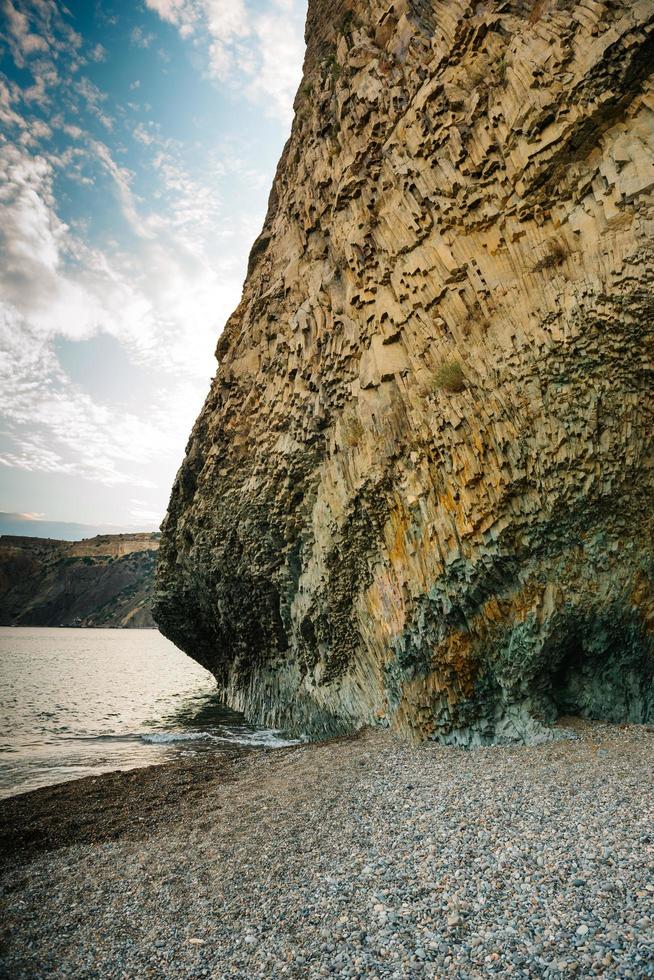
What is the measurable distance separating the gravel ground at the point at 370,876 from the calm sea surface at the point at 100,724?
494cm

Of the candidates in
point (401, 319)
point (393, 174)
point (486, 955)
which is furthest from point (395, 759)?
point (393, 174)

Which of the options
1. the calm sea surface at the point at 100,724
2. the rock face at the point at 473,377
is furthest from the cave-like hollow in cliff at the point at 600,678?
the calm sea surface at the point at 100,724

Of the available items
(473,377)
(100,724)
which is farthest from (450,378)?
(100,724)

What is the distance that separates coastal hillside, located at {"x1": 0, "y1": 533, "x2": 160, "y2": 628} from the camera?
11700 centimetres

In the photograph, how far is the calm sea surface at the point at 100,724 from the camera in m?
15.1

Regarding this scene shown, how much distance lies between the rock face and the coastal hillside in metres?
108

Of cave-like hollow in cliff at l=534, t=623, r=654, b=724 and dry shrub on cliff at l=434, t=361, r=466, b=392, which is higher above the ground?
dry shrub on cliff at l=434, t=361, r=466, b=392

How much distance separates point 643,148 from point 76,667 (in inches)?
1872

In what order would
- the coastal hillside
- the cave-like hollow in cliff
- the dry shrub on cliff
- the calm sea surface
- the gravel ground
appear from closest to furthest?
the gravel ground < the cave-like hollow in cliff < the dry shrub on cliff < the calm sea surface < the coastal hillside

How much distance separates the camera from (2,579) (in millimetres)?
124188

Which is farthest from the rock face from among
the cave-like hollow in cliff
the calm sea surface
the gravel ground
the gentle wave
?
the calm sea surface

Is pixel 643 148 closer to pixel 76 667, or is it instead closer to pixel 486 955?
pixel 486 955

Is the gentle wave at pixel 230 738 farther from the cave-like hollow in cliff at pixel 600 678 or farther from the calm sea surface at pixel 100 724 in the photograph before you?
the cave-like hollow in cliff at pixel 600 678

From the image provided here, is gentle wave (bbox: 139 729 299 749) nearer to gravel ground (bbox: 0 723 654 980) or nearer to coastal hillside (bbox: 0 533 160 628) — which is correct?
gravel ground (bbox: 0 723 654 980)
